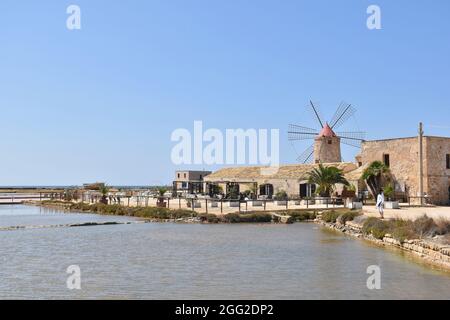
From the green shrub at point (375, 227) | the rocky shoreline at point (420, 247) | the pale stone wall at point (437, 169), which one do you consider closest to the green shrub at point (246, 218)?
Result: the rocky shoreline at point (420, 247)

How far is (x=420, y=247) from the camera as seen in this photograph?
43.7ft

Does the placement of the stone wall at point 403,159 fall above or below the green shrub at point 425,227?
above

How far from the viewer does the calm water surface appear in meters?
9.23

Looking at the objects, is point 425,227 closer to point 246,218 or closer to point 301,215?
point 246,218

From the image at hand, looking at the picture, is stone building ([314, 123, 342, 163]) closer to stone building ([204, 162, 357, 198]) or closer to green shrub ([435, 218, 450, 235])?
stone building ([204, 162, 357, 198])

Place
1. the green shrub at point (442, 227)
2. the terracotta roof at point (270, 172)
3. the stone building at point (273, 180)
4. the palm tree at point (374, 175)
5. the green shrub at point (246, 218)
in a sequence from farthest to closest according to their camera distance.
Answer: the terracotta roof at point (270, 172) < the stone building at point (273, 180) < the palm tree at point (374, 175) < the green shrub at point (246, 218) < the green shrub at point (442, 227)

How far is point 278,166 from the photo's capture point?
1467 inches

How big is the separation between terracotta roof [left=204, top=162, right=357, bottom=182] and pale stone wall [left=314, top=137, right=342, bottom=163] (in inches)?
Answer: 151

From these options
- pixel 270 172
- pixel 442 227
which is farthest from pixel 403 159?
pixel 442 227

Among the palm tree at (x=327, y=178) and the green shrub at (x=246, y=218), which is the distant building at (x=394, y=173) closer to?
the palm tree at (x=327, y=178)

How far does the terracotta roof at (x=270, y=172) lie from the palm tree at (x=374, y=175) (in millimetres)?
3489

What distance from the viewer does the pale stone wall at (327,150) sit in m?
39.3

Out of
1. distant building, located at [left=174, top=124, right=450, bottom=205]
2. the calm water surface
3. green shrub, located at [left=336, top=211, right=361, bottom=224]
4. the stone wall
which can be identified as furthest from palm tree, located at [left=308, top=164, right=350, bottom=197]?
the calm water surface
